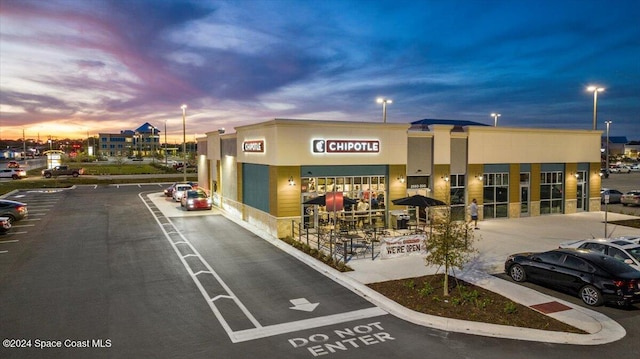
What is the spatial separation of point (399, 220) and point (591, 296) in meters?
12.3

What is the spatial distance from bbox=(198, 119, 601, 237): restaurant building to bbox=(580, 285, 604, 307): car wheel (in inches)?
297

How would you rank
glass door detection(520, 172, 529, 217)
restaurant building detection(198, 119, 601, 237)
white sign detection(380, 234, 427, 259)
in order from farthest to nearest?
glass door detection(520, 172, 529, 217) < restaurant building detection(198, 119, 601, 237) < white sign detection(380, 234, 427, 259)

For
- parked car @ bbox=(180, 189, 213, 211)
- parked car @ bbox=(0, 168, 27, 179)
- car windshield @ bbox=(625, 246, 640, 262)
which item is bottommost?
car windshield @ bbox=(625, 246, 640, 262)

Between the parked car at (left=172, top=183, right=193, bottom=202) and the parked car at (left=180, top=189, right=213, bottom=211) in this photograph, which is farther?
the parked car at (left=172, top=183, right=193, bottom=202)

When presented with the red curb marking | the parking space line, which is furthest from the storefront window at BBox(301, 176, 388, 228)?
the red curb marking

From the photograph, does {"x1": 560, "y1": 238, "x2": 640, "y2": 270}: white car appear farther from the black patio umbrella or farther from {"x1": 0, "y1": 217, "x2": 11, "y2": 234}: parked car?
{"x1": 0, "y1": 217, "x2": 11, "y2": 234}: parked car

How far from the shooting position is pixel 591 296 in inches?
524

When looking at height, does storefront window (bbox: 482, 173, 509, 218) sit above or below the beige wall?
below

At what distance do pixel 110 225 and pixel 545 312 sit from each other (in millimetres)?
24112

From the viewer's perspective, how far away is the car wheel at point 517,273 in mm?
15560

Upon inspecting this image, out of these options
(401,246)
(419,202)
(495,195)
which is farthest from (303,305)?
(495,195)

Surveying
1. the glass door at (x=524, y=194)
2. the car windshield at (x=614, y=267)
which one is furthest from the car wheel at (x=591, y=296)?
the glass door at (x=524, y=194)

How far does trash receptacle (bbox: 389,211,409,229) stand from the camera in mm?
24969

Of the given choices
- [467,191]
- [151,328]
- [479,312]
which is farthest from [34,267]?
[467,191]
